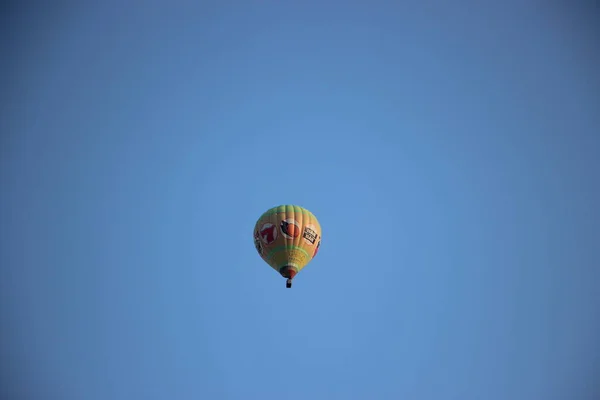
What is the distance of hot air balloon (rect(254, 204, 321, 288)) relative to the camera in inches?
958

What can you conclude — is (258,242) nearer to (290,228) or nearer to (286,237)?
(286,237)

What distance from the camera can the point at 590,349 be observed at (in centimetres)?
7238

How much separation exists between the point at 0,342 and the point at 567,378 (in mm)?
88711

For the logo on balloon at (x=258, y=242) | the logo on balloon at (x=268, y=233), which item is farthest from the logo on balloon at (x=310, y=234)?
the logo on balloon at (x=258, y=242)

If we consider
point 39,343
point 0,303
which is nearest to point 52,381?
point 39,343

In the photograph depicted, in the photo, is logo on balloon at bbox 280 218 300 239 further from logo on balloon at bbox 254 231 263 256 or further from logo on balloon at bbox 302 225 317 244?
logo on balloon at bbox 254 231 263 256

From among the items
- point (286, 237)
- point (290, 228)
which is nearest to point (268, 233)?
point (286, 237)

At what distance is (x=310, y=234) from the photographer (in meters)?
25.2

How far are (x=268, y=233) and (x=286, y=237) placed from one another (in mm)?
991

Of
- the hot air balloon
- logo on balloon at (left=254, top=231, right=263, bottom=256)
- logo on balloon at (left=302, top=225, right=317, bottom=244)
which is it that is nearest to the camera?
the hot air balloon

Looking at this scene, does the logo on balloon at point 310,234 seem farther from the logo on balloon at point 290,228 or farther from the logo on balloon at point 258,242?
the logo on balloon at point 258,242

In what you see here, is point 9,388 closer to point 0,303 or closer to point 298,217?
point 0,303

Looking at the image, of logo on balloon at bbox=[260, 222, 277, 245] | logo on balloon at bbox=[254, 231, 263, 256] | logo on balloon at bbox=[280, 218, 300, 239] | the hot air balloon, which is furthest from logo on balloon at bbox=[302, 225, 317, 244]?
logo on balloon at bbox=[254, 231, 263, 256]

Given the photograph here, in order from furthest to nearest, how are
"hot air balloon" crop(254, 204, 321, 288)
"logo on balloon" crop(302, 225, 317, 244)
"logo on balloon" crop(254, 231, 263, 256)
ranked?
"logo on balloon" crop(254, 231, 263, 256) → "logo on balloon" crop(302, 225, 317, 244) → "hot air balloon" crop(254, 204, 321, 288)
